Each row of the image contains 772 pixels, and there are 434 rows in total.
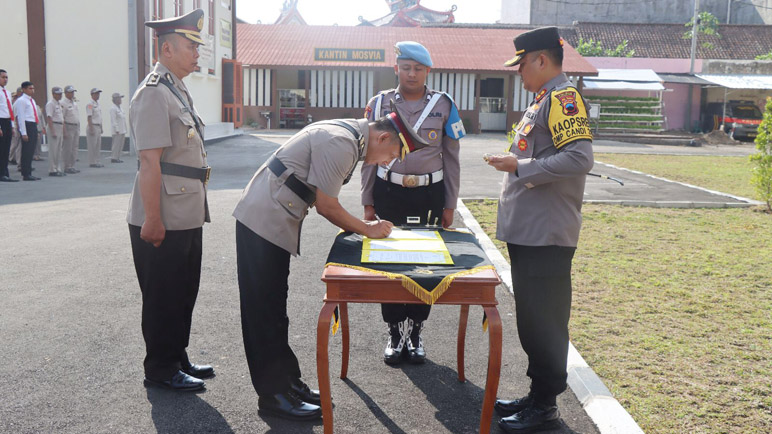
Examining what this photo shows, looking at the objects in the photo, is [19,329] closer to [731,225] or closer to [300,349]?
[300,349]

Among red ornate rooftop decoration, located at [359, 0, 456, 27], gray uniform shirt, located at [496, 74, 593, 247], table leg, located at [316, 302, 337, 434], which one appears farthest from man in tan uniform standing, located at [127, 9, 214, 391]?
red ornate rooftop decoration, located at [359, 0, 456, 27]

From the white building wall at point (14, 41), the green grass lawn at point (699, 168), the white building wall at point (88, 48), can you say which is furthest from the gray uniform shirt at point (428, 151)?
the white building wall at point (14, 41)

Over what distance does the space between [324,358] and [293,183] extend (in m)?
0.87

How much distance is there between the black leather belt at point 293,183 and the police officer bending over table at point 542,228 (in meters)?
0.95

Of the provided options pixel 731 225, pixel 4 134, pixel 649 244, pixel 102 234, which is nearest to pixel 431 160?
pixel 649 244

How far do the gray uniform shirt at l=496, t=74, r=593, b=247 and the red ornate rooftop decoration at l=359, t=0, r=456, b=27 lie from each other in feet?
139

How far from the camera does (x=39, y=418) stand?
340 centimetres

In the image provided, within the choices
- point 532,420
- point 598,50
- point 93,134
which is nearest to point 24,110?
point 93,134

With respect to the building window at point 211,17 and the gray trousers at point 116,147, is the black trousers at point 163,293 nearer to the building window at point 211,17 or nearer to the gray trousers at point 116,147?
the gray trousers at point 116,147

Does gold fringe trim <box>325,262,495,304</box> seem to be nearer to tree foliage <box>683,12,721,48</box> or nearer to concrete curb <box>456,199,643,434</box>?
concrete curb <box>456,199,643,434</box>

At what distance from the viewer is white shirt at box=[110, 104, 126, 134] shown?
17281 millimetres

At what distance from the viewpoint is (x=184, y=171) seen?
385 cm

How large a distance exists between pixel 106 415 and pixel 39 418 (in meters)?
0.31

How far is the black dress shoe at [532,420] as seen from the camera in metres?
3.47
